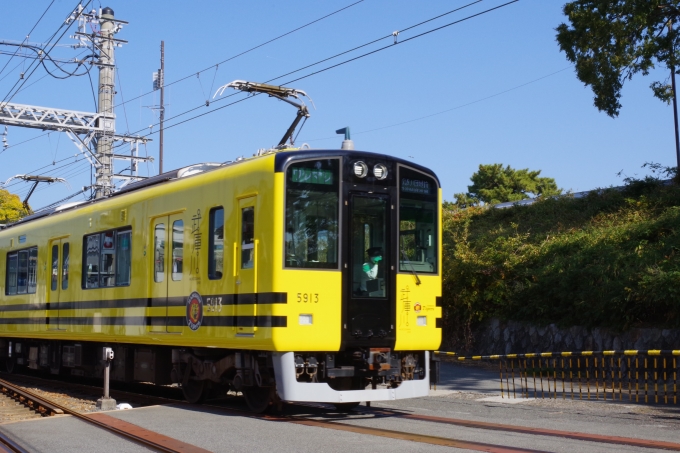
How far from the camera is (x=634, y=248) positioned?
59.0 feet

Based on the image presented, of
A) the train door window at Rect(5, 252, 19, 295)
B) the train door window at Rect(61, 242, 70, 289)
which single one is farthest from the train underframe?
the train door window at Rect(5, 252, 19, 295)

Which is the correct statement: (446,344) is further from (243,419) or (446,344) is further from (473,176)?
(473,176)

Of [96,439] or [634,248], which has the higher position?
[634,248]

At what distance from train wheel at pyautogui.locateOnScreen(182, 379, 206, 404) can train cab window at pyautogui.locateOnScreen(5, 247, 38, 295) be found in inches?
238

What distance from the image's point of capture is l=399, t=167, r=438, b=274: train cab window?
11086mm

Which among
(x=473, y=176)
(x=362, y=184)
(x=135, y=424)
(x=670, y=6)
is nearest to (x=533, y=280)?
(x=670, y=6)

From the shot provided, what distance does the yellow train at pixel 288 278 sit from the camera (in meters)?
10.1

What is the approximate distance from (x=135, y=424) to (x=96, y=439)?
0.92 meters

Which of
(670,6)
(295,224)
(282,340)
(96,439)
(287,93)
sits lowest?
(96,439)

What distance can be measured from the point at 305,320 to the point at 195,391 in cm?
312

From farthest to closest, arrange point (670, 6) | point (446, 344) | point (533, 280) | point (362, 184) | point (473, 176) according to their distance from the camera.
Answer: point (473, 176), point (446, 344), point (533, 280), point (670, 6), point (362, 184)

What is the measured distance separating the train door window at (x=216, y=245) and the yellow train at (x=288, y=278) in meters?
0.03

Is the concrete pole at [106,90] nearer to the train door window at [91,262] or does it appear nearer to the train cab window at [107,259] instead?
the train door window at [91,262]

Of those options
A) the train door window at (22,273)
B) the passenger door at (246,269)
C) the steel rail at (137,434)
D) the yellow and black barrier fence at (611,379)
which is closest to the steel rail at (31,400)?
the steel rail at (137,434)
